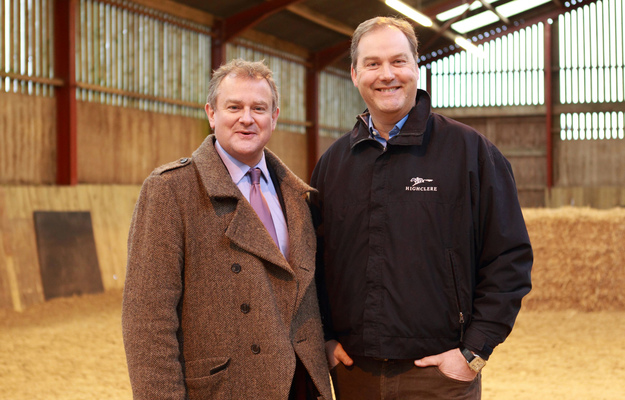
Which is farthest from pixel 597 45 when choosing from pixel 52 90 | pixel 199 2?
pixel 52 90


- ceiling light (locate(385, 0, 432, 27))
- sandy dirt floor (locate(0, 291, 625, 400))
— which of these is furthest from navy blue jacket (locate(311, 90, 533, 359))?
ceiling light (locate(385, 0, 432, 27))

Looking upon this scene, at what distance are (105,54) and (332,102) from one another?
22.6 ft

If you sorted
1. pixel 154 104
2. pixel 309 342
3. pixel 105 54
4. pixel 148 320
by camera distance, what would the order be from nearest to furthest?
pixel 148 320
pixel 309 342
pixel 105 54
pixel 154 104

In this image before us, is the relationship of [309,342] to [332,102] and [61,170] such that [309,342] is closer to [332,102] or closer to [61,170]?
[61,170]

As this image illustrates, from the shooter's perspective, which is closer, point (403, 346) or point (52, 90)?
point (403, 346)

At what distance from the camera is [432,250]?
1.93 m

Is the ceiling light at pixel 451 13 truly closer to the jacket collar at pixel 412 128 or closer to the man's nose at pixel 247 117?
the jacket collar at pixel 412 128

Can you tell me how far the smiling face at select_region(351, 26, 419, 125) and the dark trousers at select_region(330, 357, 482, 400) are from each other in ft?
2.52

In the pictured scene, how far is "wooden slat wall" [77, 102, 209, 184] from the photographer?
8.55 meters

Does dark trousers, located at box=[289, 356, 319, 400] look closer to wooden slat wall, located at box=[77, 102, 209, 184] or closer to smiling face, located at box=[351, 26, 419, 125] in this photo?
smiling face, located at box=[351, 26, 419, 125]

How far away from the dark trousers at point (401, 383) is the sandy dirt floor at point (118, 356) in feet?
8.17

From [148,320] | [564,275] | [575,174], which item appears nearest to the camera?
[148,320]

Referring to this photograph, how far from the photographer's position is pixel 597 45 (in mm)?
14688

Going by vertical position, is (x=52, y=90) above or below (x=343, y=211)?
above
